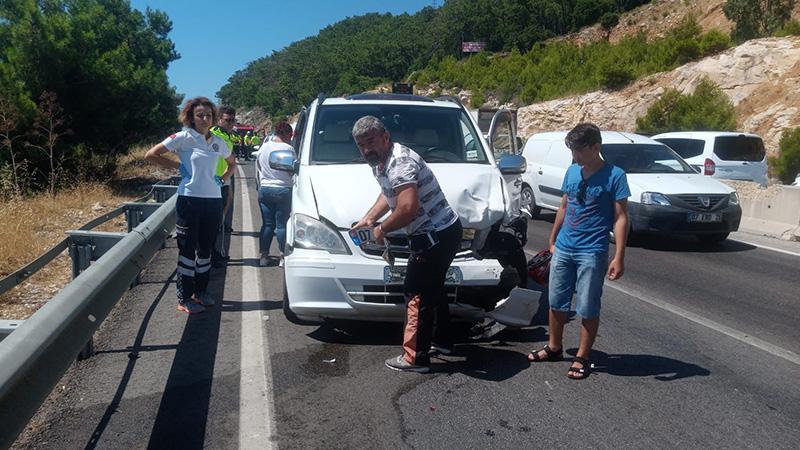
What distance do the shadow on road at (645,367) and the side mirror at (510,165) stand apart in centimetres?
197

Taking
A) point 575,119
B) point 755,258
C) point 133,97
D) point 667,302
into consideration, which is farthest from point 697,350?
point 575,119

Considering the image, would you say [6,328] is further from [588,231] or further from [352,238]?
[588,231]

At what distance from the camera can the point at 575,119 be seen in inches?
1538

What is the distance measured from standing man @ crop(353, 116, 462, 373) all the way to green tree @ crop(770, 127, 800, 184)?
22007mm

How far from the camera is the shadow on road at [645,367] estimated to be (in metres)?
5.34

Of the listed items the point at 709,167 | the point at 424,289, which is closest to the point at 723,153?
the point at 709,167

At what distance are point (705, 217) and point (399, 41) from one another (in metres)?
107

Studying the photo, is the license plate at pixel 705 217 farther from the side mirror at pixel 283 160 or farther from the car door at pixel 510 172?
the side mirror at pixel 283 160

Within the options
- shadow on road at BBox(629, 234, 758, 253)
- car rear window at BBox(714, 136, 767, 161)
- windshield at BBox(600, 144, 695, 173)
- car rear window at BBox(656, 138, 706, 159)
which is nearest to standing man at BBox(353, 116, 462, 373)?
shadow on road at BBox(629, 234, 758, 253)

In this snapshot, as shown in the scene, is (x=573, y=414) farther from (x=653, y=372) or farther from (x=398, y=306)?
(x=398, y=306)

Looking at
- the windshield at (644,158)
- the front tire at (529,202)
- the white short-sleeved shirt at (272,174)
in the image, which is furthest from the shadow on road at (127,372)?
the front tire at (529,202)

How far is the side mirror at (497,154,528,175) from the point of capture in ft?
23.2

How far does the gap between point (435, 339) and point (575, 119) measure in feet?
115

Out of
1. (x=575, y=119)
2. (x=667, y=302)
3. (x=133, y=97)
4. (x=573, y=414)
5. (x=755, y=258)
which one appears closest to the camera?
(x=573, y=414)
